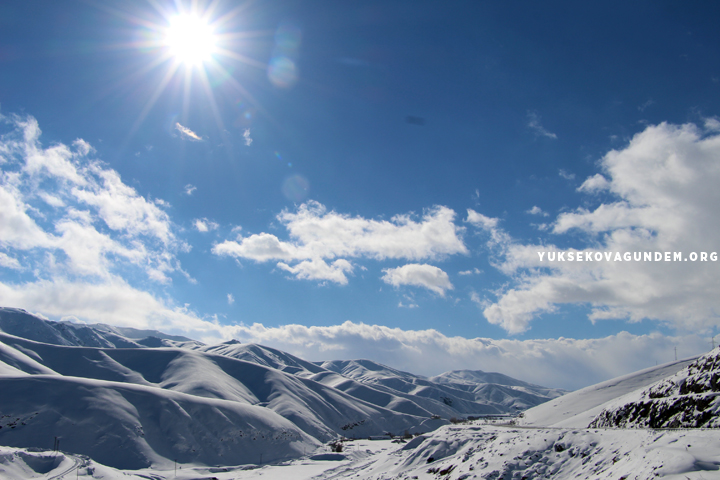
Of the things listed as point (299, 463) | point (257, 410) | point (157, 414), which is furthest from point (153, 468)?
point (257, 410)

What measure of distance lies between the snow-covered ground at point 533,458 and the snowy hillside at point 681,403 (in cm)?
280

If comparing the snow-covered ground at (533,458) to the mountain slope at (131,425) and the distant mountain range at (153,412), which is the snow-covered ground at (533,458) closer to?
the mountain slope at (131,425)

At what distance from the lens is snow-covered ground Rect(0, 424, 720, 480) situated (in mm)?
11227

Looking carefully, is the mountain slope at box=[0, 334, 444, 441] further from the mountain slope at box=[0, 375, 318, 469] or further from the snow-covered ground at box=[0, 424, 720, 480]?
the snow-covered ground at box=[0, 424, 720, 480]

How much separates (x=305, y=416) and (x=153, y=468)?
50655 mm

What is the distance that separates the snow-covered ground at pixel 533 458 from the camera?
11.2 meters

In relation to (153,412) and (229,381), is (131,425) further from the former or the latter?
(229,381)

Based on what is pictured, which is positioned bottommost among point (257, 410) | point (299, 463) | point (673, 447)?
point (299, 463)

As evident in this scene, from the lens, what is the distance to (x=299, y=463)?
181ft

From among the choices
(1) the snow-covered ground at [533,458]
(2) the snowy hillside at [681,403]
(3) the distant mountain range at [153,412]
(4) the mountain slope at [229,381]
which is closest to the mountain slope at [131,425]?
(3) the distant mountain range at [153,412]

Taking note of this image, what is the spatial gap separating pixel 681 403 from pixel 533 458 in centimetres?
703

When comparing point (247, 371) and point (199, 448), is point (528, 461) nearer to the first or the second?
point (199, 448)

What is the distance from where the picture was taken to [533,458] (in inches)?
658

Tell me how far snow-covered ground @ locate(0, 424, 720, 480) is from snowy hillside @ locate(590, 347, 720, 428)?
2.80m
